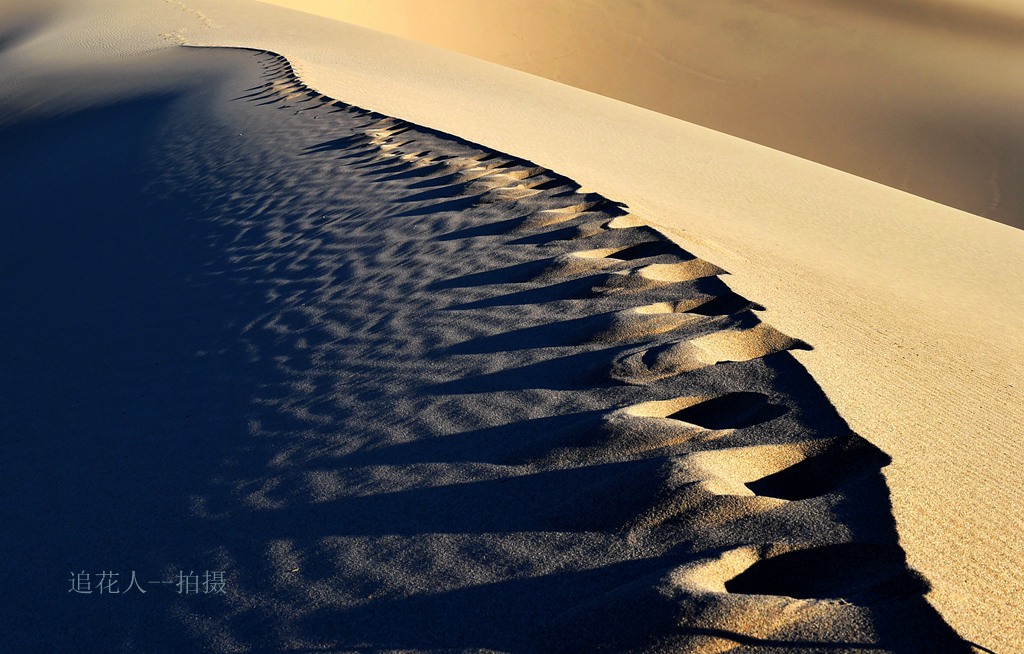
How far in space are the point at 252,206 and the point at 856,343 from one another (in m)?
4.42

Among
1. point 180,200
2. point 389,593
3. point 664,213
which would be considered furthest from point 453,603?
point 180,200

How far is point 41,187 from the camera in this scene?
25.5 feet

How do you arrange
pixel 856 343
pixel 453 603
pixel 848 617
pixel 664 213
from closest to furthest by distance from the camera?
pixel 848 617, pixel 453 603, pixel 856 343, pixel 664 213

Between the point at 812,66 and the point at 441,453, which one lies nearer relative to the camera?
the point at 441,453

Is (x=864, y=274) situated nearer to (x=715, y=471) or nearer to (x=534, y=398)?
(x=534, y=398)

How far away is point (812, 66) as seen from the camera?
22.3 meters

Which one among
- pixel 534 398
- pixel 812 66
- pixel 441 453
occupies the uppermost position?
pixel 812 66

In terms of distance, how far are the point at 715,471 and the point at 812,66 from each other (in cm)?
2292

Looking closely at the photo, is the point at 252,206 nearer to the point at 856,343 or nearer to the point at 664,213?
the point at 664,213

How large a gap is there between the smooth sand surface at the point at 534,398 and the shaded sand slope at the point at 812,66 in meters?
11.4

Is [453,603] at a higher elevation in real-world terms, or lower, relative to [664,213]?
lower

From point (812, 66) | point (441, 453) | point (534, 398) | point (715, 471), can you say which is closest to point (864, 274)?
point (534, 398)

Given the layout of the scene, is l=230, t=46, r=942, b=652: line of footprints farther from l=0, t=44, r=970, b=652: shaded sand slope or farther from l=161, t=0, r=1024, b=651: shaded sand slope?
l=161, t=0, r=1024, b=651: shaded sand slope

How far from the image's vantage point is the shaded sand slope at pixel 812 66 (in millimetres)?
16953
